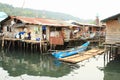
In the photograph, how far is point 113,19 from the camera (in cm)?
2030

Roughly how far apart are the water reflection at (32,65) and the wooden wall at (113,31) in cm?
426

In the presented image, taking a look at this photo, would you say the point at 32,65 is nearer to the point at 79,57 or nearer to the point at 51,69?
the point at 51,69

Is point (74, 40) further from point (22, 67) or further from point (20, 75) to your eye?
point (20, 75)

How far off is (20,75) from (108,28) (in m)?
8.53

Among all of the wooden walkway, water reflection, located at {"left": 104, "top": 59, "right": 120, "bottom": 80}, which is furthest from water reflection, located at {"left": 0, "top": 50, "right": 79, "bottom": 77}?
water reflection, located at {"left": 104, "top": 59, "right": 120, "bottom": 80}

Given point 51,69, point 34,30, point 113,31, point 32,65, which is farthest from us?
point 34,30

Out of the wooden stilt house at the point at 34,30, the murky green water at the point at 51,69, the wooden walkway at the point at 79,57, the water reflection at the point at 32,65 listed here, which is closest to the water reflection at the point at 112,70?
the murky green water at the point at 51,69

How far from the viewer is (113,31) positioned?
806 inches

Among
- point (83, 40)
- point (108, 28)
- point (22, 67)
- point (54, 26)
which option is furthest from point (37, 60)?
point (83, 40)

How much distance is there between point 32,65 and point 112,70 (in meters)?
6.88

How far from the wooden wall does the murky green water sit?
2.19 meters

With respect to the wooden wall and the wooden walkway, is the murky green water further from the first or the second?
the wooden wall

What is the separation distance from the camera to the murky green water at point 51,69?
16.9 metres

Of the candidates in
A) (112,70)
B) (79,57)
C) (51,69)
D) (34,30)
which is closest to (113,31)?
(112,70)
